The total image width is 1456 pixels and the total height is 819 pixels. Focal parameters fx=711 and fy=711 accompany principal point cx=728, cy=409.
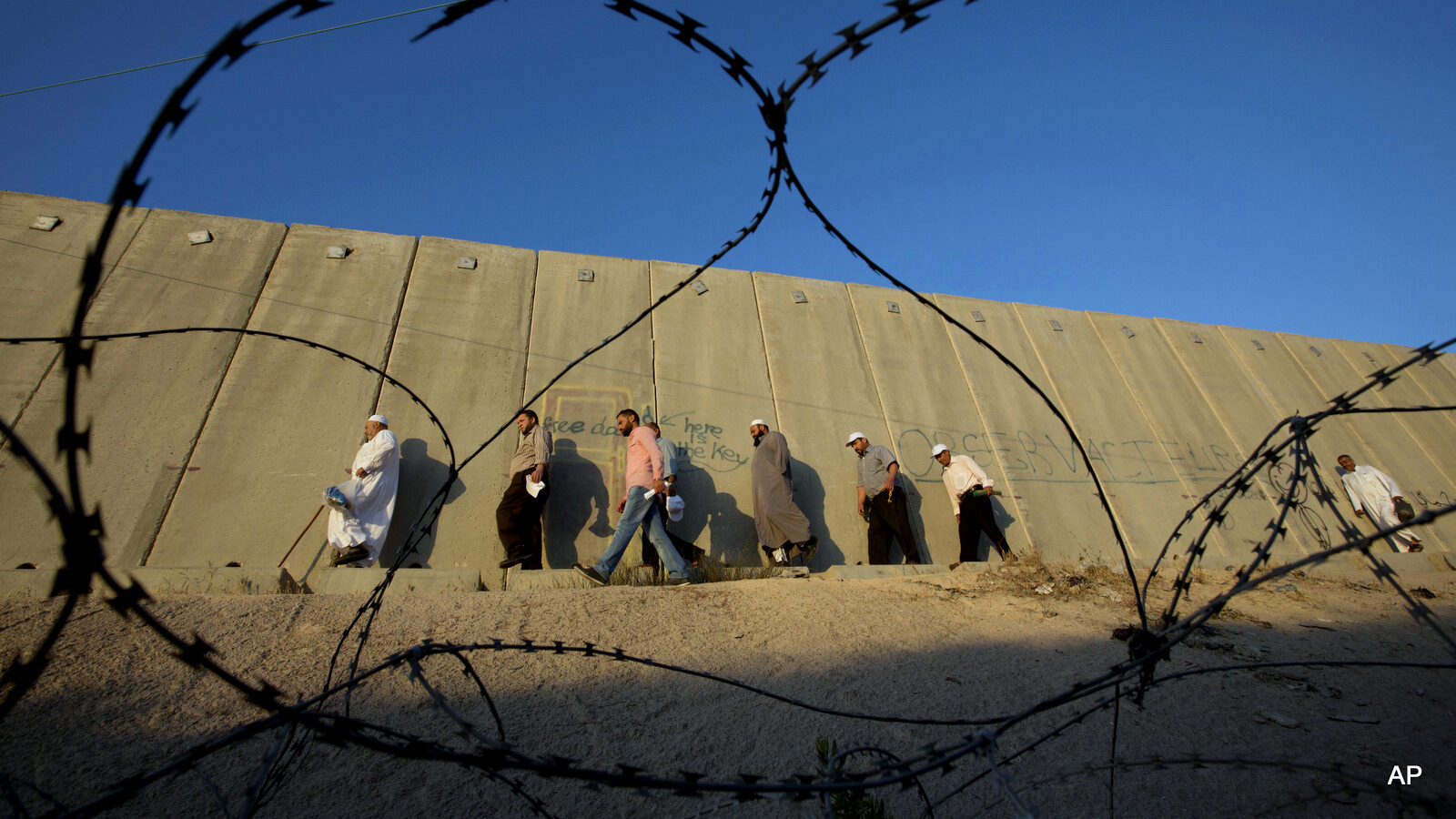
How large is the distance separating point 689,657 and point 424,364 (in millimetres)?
5263

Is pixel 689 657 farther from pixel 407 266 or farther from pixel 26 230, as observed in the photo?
pixel 26 230

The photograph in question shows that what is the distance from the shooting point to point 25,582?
3.92 metres

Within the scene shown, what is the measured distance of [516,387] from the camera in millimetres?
7852

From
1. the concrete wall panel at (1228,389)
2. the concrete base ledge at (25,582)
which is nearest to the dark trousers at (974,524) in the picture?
the concrete wall panel at (1228,389)

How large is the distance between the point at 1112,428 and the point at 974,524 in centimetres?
401

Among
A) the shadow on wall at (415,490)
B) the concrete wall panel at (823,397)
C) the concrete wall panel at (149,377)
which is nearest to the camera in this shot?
the concrete wall panel at (149,377)

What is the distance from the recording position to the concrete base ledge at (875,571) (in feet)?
18.8

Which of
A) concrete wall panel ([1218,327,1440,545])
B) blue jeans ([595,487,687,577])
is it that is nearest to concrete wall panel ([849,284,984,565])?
blue jeans ([595,487,687,577])

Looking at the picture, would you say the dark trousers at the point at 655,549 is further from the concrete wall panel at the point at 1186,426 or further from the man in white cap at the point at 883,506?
the concrete wall panel at the point at 1186,426

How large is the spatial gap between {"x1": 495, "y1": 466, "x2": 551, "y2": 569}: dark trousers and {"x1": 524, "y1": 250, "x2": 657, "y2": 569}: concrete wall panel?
53 centimetres

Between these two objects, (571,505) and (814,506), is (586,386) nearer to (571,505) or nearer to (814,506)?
(571,505)

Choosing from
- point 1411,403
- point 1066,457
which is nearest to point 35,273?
point 1066,457

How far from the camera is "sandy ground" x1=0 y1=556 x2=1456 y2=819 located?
2701mm

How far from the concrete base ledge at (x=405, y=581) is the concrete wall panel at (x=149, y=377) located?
2689 millimetres
